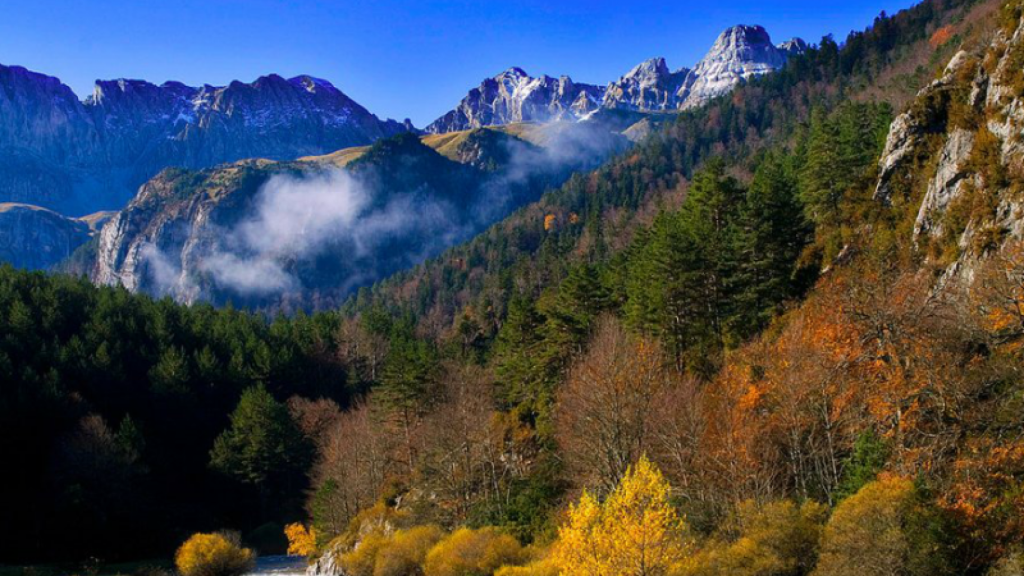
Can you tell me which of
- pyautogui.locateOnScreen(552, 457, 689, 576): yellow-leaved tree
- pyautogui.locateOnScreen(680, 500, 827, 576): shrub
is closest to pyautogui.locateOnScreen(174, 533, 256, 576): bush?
pyautogui.locateOnScreen(552, 457, 689, 576): yellow-leaved tree

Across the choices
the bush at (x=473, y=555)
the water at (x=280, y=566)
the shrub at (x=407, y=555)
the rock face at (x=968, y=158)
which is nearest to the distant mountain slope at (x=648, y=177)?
the water at (x=280, y=566)

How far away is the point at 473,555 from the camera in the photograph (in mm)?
31906

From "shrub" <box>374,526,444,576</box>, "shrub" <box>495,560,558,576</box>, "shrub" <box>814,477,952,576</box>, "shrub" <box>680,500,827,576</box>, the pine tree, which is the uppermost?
the pine tree

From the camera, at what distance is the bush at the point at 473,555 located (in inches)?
1235

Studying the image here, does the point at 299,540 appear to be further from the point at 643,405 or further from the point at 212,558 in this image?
the point at 643,405

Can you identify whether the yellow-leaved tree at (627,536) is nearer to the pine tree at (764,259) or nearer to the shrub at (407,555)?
the shrub at (407,555)

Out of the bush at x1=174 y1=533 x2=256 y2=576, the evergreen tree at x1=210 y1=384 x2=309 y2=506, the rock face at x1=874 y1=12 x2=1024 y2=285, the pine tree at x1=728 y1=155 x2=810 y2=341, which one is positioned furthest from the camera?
the evergreen tree at x1=210 y1=384 x2=309 y2=506

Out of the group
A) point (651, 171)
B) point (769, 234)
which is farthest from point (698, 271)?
point (651, 171)

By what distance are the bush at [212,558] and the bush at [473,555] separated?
22718 mm

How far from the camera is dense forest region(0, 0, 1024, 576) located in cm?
1953

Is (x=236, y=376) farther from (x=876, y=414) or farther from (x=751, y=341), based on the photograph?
(x=876, y=414)

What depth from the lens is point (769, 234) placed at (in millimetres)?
41531

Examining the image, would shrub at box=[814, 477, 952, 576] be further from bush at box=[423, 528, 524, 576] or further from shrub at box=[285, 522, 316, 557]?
shrub at box=[285, 522, 316, 557]

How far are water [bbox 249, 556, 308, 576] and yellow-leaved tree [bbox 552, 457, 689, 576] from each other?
140ft
